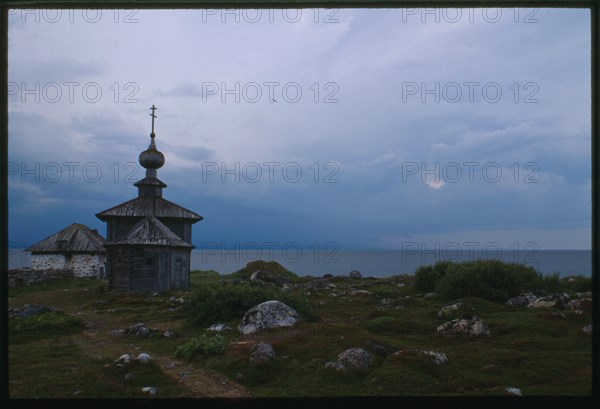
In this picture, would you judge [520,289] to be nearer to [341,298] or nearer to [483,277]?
[483,277]

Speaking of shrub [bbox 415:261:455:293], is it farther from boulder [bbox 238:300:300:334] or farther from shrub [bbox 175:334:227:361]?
shrub [bbox 175:334:227:361]

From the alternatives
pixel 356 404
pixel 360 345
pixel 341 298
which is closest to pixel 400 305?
pixel 341 298

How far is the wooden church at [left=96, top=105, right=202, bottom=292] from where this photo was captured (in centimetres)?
2791

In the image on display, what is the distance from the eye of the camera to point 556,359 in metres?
9.40

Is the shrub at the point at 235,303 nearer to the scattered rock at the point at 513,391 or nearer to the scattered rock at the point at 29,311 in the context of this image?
the scattered rock at the point at 29,311

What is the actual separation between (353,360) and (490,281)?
Result: 11320 millimetres

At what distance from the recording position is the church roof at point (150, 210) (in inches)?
1198

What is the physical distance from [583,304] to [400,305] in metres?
6.31

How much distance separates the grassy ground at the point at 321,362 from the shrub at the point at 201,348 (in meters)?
0.16

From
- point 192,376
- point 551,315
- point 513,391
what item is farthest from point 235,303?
point 551,315

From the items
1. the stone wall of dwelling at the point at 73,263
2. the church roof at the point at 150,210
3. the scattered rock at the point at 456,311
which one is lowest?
the stone wall of dwelling at the point at 73,263

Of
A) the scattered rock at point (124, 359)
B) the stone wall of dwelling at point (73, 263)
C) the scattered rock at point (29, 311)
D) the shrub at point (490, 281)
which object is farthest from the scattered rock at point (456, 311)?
the stone wall of dwelling at point (73, 263)

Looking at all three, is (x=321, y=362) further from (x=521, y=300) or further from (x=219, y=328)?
(x=521, y=300)

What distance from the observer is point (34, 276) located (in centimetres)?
3428
